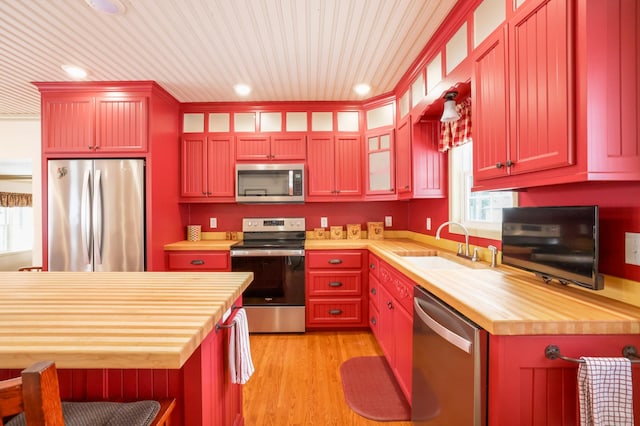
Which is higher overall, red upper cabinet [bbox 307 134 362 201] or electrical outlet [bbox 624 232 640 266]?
red upper cabinet [bbox 307 134 362 201]

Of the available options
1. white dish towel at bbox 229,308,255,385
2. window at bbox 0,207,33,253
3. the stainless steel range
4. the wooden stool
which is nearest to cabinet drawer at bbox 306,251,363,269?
the stainless steel range

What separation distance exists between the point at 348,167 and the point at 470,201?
1450 millimetres

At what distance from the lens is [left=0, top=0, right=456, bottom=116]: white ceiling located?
184cm

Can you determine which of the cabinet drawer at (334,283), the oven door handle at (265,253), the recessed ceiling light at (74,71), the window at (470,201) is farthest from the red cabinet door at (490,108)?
the recessed ceiling light at (74,71)

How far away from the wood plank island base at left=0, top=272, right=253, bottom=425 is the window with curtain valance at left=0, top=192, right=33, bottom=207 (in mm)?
6602

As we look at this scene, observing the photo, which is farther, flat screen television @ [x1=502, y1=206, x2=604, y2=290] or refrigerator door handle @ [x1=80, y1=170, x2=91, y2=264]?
refrigerator door handle @ [x1=80, y1=170, x2=91, y2=264]

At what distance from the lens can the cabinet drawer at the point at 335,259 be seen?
3051mm

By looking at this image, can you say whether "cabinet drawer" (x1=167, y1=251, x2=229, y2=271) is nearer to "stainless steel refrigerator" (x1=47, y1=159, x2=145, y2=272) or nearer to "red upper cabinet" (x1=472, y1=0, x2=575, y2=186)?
"stainless steel refrigerator" (x1=47, y1=159, x2=145, y2=272)

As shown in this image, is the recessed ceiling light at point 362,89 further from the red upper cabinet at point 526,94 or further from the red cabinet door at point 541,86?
the red cabinet door at point 541,86

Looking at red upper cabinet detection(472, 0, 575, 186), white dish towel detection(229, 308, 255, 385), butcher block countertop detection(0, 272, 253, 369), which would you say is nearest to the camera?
butcher block countertop detection(0, 272, 253, 369)

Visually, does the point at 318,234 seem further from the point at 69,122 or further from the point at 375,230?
the point at 69,122

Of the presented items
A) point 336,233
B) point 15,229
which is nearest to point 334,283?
point 336,233

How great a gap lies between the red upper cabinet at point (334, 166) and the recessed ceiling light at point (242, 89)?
2.76 feet

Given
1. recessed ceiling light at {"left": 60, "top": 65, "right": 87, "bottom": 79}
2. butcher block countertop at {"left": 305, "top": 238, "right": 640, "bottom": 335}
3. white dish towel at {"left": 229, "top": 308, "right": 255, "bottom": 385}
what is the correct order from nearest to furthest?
1. butcher block countertop at {"left": 305, "top": 238, "right": 640, "bottom": 335}
2. white dish towel at {"left": 229, "top": 308, "right": 255, "bottom": 385}
3. recessed ceiling light at {"left": 60, "top": 65, "right": 87, "bottom": 79}
